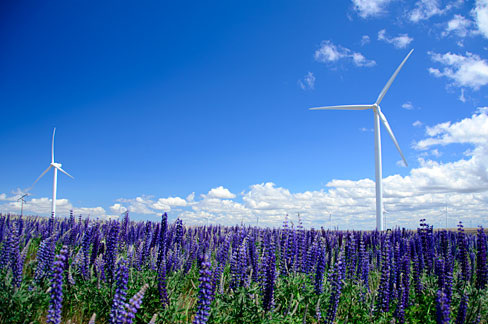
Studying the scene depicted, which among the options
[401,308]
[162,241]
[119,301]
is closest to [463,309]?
[401,308]

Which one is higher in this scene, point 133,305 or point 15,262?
point 133,305

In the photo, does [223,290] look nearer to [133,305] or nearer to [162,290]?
[162,290]

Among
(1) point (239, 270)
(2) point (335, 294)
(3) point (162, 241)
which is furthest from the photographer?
(3) point (162, 241)

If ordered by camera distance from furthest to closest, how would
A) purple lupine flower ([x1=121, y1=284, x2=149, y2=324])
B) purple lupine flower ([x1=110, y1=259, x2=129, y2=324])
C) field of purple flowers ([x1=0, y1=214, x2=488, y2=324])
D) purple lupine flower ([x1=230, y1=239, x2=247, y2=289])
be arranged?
purple lupine flower ([x1=230, y1=239, x2=247, y2=289])
field of purple flowers ([x1=0, y1=214, x2=488, y2=324])
purple lupine flower ([x1=110, y1=259, x2=129, y2=324])
purple lupine flower ([x1=121, y1=284, x2=149, y2=324])

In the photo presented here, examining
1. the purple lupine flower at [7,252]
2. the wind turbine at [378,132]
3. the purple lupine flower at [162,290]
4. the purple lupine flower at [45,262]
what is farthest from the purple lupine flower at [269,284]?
the wind turbine at [378,132]

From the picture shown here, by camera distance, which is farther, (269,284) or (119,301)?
(269,284)

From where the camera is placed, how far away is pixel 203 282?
454 cm

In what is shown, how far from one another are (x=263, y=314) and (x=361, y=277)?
5663 mm

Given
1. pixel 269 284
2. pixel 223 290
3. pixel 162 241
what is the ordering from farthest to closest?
1. pixel 162 241
2. pixel 223 290
3. pixel 269 284

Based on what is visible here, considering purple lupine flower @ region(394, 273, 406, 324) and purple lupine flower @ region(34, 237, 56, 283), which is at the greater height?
purple lupine flower @ region(34, 237, 56, 283)

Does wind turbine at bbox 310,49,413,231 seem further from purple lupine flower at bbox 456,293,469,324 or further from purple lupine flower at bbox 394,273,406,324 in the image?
purple lupine flower at bbox 456,293,469,324

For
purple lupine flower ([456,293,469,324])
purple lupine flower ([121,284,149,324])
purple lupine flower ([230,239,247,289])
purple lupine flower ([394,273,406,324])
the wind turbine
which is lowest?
purple lupine flower ([394,273,406,324])

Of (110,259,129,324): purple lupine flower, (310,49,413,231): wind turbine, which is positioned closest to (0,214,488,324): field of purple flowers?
(110,259,129,324): purple lupine flower

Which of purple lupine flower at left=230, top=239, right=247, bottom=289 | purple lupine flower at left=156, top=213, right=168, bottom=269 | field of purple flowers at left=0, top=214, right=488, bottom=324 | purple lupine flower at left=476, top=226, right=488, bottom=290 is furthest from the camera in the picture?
purple lupine flower at left=476, top=226, right=488, bottom=290
